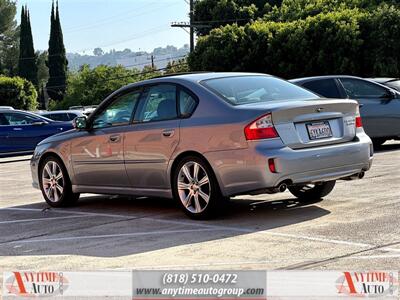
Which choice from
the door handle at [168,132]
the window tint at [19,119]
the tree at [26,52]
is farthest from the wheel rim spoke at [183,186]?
the tree at [26,52]

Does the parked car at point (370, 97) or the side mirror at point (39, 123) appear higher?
the parked car at point (370, 97)

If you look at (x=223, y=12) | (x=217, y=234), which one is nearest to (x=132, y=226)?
(x=217, y=234)

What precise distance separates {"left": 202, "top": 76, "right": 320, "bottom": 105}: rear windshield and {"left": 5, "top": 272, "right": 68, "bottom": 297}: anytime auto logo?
3626 millimetres

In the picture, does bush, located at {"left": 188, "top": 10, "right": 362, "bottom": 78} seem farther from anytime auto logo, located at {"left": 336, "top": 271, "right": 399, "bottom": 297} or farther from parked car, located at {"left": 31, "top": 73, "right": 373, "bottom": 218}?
anytime auto logo, located at {"left": 336, "top": 271, "right": 399, "bottom": 297}

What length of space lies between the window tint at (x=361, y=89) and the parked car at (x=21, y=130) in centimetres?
918

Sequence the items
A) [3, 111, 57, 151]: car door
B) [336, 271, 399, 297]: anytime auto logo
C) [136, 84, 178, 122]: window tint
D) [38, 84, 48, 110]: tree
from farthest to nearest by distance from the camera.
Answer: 1. [38, 84, 48, 110]: tree
2. [3, 111, 57, 151]: car door
3. [136, 84, 178, 122]: window tint
4. [336, 271, 399, 297]: anytime auto logo

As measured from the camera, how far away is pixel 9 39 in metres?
93.5

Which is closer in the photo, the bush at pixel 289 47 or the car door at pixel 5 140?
the car door at pixel 5 140

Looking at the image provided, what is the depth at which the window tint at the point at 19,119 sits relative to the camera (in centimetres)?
2114

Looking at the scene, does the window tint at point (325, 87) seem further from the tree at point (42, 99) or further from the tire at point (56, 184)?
the tree at point (42, 99)

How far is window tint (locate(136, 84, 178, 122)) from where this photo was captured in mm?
8598

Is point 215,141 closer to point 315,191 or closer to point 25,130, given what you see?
point 315,191

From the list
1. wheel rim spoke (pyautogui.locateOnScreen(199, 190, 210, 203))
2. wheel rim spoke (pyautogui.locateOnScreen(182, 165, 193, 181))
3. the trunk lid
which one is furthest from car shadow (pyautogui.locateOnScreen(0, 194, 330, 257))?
the trunk lid

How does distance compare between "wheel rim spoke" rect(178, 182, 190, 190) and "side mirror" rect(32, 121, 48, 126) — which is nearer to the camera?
"wheel rim spoke" rect(178, 182, 190, 190)
